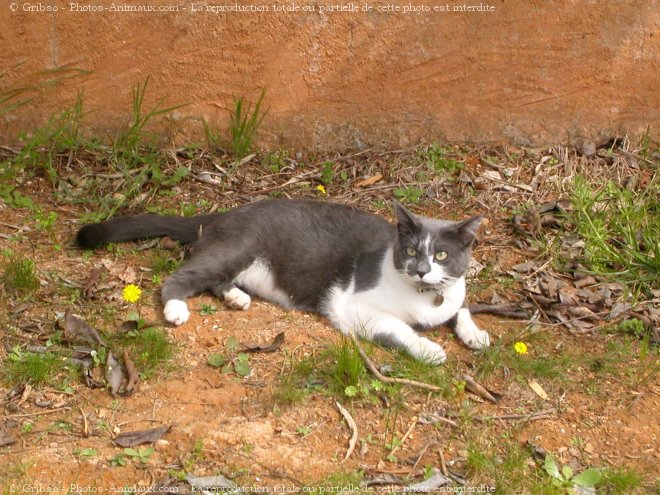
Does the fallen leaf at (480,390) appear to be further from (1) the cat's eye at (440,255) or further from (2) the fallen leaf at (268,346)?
(2) the fallen leaf at (268,346)

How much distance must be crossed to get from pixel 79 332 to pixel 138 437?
2.81 feet

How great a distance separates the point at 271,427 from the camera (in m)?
3.63

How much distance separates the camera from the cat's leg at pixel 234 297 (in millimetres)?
4609

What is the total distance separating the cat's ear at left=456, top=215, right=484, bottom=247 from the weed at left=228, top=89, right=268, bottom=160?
202 centimetres

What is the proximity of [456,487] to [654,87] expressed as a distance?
383 cm

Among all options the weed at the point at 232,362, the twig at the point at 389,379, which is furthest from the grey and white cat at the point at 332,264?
the weed at the point at 232,362

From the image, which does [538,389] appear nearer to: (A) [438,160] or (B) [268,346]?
(B) [268,346]

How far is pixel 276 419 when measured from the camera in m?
3.69

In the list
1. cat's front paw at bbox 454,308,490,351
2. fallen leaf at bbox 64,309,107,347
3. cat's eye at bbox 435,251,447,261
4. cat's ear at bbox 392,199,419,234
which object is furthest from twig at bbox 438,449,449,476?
fallen leaf at bbox 64,309,107,347

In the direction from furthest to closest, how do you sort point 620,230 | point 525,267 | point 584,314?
1. point 620,230
2. point 525,267
3. point 584,314

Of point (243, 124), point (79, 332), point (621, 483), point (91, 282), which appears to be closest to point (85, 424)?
point (79, 332)

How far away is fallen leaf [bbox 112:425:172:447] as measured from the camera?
3486 mm

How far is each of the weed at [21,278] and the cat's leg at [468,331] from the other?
2308 millimetres

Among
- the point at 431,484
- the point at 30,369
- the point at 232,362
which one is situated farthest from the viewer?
the point at 232,362
